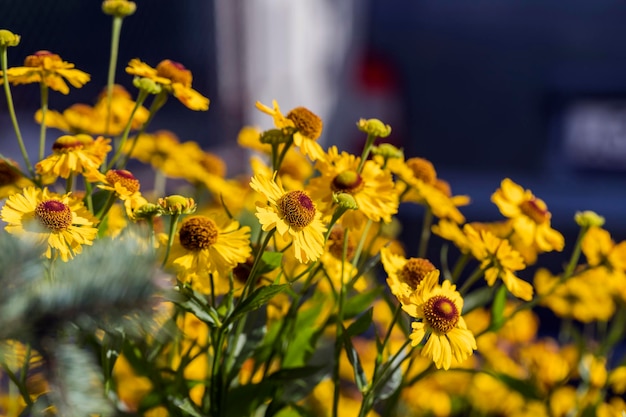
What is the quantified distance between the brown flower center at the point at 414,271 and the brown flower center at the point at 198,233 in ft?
0.53

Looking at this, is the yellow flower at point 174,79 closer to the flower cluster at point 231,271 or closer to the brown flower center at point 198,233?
the flower cluster at point 231,271

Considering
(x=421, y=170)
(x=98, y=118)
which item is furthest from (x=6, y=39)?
(x=421, y=170)

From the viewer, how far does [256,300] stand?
503 mm

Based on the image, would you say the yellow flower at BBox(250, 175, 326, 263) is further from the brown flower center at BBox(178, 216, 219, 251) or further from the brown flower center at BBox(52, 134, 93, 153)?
the brown flower center at BBox(52, 134, 93, 153)

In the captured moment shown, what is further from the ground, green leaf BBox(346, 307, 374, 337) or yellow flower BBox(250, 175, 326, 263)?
yellow flower BBox(250, 175, 326, 263)

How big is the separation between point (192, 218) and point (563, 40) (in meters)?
2.40

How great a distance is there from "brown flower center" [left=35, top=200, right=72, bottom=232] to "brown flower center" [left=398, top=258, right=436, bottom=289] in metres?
0.27

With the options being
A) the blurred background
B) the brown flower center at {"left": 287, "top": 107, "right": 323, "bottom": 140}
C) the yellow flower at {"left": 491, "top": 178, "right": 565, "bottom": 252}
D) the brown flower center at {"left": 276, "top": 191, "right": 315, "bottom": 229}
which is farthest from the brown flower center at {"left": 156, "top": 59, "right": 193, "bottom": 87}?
the blurred background

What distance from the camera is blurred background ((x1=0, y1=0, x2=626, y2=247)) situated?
239 centimetres

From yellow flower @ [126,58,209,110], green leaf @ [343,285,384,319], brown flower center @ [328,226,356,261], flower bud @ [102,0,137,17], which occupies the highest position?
flower bud @ [102,0,137,17]

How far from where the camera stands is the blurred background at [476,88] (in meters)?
2.39

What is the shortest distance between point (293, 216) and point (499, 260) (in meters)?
0.21

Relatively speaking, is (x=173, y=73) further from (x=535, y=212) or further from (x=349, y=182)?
(x=535, y=212)

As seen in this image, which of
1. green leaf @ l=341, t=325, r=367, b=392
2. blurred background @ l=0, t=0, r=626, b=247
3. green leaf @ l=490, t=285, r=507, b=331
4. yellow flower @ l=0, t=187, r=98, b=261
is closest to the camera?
yellow flower @ l=0, t=187, r=98, b=261
